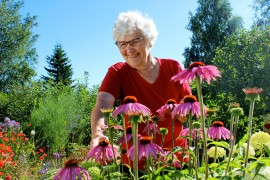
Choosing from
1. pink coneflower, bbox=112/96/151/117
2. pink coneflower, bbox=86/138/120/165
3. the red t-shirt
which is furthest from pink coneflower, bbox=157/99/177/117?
the red t-shirt

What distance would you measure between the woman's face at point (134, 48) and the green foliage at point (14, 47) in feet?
59.0

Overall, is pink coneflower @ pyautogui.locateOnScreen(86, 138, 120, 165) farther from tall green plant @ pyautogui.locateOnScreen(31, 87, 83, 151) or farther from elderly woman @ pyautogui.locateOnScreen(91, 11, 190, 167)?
tall green plant @ pyautogui.locateOnScreen(31, 87, 83, 151)

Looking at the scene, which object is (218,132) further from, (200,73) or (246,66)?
(246,66)

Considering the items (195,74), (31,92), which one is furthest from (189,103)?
(31,92)

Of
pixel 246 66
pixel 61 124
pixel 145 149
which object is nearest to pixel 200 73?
pixel 145 149

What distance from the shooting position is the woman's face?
192 cm

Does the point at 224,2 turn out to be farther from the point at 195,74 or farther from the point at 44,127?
the point at 195,74

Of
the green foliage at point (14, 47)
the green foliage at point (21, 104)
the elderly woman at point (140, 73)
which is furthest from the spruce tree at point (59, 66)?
the elderly woman at point (140, 73)

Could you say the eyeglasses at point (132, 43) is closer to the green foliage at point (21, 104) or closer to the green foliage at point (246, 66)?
the green foliage at point (246, 66)

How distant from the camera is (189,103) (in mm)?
1169

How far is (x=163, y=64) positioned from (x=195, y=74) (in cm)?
115

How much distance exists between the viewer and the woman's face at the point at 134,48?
6.31ft

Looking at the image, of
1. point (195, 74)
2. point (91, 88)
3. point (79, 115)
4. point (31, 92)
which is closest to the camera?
point (195, 74)

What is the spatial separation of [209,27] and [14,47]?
10291 millimetres
